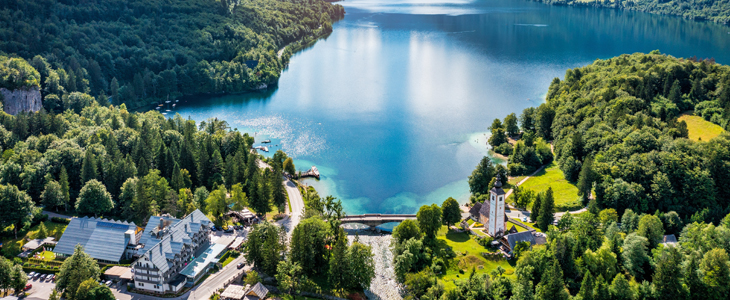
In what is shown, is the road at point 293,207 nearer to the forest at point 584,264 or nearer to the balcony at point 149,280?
the forest at point 584,264

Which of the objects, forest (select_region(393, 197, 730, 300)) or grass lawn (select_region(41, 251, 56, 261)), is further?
grass lawn (select_region(41, 251, 56, 261))

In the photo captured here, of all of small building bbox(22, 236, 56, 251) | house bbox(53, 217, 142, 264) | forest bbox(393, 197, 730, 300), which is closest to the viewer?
forest bbox(393, 197, 730, 300)

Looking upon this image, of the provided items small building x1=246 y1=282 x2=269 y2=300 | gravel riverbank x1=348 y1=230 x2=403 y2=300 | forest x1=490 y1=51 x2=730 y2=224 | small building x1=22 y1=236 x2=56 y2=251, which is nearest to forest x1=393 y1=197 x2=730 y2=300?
gravel riverbank x1=348 y1=230 x2=403 y2=300

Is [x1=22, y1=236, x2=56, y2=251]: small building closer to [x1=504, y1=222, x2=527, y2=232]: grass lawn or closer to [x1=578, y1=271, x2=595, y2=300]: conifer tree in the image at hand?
[x1=504, y1=222, x2=527, y2=232]: grass lawn

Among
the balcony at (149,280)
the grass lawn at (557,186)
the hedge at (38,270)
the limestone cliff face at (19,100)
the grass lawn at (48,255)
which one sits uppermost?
the limestone cliff face at (19,100)

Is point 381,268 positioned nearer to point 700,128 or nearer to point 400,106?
point 700,128

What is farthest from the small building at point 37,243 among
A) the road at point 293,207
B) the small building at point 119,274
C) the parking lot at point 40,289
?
the road at point 293,207
